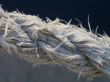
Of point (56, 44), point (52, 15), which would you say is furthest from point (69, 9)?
point (56, 44)

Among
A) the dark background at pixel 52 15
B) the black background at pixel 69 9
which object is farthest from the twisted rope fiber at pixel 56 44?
the black background at pixel 69 9

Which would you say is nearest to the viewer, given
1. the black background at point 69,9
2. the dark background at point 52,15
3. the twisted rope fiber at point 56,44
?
the twisted rope fiber at point 56,44

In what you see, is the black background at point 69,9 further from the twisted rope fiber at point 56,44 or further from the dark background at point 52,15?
the twisted rope fiber at point 56,44

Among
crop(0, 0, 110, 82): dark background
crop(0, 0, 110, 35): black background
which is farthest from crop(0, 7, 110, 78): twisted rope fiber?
crop(0, 0, 110, 35): black background

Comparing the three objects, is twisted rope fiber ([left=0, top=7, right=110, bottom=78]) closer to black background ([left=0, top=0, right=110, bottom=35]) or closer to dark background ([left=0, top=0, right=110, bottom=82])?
dark background ([left=0, top=0, right=110, bottom=82])

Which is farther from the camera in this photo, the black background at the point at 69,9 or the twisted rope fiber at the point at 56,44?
the black background at the point at 69,9

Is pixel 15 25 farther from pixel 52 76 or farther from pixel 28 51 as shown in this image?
pixel 52 76

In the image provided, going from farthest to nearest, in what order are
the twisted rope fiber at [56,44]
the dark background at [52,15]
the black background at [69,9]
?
the black background at [69,9] → the dark background at [52,15] → the twisted rope fiber at [56,44]
